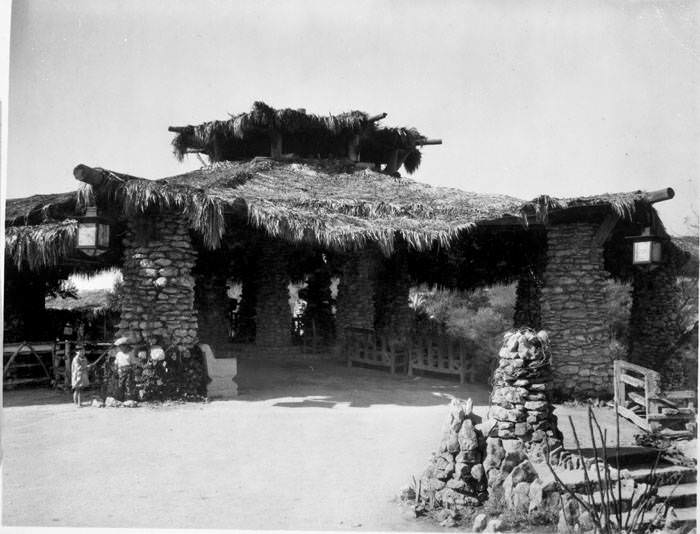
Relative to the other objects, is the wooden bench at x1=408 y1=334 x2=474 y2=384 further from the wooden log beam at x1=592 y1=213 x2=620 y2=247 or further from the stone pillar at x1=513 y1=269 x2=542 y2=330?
the wooden log beam at x1=592 y1=213 x2=620 y2=247

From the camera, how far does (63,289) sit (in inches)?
567

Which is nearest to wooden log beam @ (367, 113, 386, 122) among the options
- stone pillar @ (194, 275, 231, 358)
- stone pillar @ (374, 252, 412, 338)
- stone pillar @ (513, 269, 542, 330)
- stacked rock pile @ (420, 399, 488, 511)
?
stone pillar @ (374, 252, 412, 338)

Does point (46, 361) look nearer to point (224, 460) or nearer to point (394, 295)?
point (224, 460)

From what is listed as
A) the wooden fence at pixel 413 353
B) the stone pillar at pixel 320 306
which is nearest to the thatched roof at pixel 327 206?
the wooden fence at pixel 413 353

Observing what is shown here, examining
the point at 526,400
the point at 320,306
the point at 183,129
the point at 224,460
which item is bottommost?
the point at 224,460

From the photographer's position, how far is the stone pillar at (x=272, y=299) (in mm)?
14305

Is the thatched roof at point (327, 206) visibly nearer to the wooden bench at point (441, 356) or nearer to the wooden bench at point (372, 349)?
the wooden bench at point (441, 356)

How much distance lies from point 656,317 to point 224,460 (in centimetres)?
958

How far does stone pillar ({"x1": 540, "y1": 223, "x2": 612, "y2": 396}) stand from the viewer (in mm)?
9688

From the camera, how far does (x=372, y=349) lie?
13.0m

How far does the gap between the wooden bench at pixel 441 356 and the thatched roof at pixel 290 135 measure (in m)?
5.43

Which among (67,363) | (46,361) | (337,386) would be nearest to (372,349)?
(337,386)

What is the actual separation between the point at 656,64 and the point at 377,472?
4.87m

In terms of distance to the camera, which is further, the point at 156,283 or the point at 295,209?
the point at 295,209
